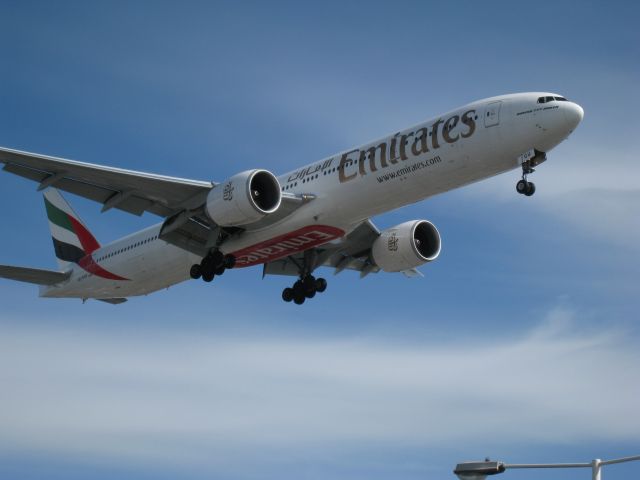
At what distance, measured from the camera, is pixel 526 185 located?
1112 inches

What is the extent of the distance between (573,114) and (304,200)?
9336 mm

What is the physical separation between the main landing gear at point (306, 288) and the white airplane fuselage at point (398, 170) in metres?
3.37

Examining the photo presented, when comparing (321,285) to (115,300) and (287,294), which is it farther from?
(115,300)

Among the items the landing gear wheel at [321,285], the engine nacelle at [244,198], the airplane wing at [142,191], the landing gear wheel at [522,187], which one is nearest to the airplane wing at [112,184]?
the airplane wing at [142,191]

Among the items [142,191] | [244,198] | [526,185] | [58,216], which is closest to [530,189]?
[526,185]

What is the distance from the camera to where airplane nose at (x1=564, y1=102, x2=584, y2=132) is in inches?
1081

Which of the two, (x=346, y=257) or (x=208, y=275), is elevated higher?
(x=346, y=257)

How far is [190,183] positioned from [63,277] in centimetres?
1007

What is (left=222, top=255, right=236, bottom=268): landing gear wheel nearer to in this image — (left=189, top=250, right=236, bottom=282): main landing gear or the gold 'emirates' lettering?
(left=189, top=250, right=236, bottom=282): main landing gear

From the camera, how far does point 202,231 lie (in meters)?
33.3

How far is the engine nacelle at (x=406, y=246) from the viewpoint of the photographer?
35.7 m

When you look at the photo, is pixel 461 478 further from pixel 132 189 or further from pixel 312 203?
pixel 132 189

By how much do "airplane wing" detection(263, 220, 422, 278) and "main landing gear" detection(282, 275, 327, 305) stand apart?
0.60m

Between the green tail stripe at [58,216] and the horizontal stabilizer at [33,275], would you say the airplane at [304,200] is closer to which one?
the horizontal stabilizer at [33,275]
